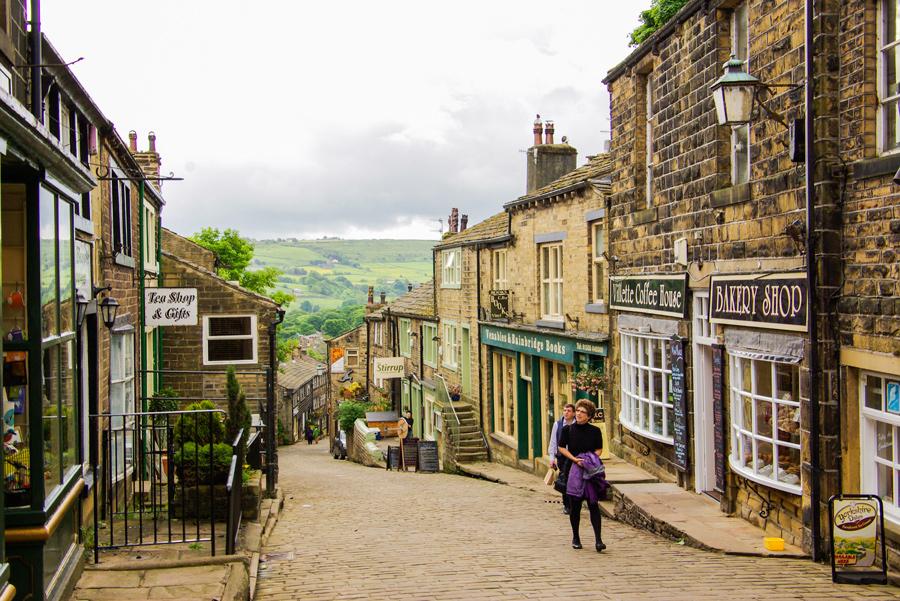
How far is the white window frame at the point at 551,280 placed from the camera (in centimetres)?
2019

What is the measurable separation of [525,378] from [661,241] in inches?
391

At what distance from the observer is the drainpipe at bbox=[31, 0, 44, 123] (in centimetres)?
884

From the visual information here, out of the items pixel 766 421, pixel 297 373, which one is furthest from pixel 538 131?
pixel 297 373

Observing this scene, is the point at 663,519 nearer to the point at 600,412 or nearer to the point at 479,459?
the point at 600,412

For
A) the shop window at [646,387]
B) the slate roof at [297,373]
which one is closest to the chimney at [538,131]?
the shop window at [646,387]

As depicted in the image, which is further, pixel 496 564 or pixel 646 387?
pixel 646 387

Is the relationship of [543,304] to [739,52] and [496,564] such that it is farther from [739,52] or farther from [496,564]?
[496,564]

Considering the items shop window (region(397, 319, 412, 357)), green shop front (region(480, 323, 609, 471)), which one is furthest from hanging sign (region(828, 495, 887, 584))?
shop window (region(397, 319, 412, 357))

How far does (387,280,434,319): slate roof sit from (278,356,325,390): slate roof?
105 ft

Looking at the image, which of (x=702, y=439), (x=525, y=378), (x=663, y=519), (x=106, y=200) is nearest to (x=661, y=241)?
(x=702, y=439)

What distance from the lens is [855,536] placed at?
784 cm

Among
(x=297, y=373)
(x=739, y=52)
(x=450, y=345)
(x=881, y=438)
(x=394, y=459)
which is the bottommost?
(x=297, y=373)

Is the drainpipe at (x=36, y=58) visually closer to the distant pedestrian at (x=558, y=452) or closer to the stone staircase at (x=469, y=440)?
the distant pedestrian at (x=558, y=452)

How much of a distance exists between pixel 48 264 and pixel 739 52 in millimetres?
8373
